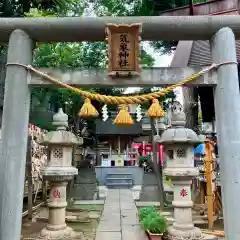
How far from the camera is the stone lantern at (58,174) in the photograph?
249 inches

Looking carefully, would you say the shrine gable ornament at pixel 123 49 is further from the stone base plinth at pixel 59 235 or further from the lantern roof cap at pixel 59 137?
the stone base plinth at pixel 59 235

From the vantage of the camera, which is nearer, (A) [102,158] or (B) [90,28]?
(B) [90,28]

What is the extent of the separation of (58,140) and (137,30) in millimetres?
3439

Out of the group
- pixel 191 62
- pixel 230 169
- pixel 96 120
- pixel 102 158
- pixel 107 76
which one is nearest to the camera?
pixel 230 169

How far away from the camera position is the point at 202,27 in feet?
13.4

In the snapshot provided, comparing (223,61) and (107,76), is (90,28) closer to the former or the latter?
(107,76)

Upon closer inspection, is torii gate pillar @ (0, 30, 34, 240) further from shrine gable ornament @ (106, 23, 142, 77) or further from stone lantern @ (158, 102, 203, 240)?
stone lantern @ (158, 102, 203, 240)

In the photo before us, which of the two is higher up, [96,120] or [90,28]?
→ [96,120]

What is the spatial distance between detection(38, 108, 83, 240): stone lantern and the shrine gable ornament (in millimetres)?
3035

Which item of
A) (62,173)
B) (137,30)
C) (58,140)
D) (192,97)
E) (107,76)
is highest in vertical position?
(192,97)

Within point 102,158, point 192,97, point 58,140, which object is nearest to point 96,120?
point 102,158

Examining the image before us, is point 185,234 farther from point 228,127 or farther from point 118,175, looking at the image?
point 118,175

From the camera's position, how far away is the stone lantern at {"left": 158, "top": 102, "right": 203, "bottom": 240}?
19.9 feet

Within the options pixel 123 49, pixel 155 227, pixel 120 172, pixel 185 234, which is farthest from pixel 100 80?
pixel 120 172
